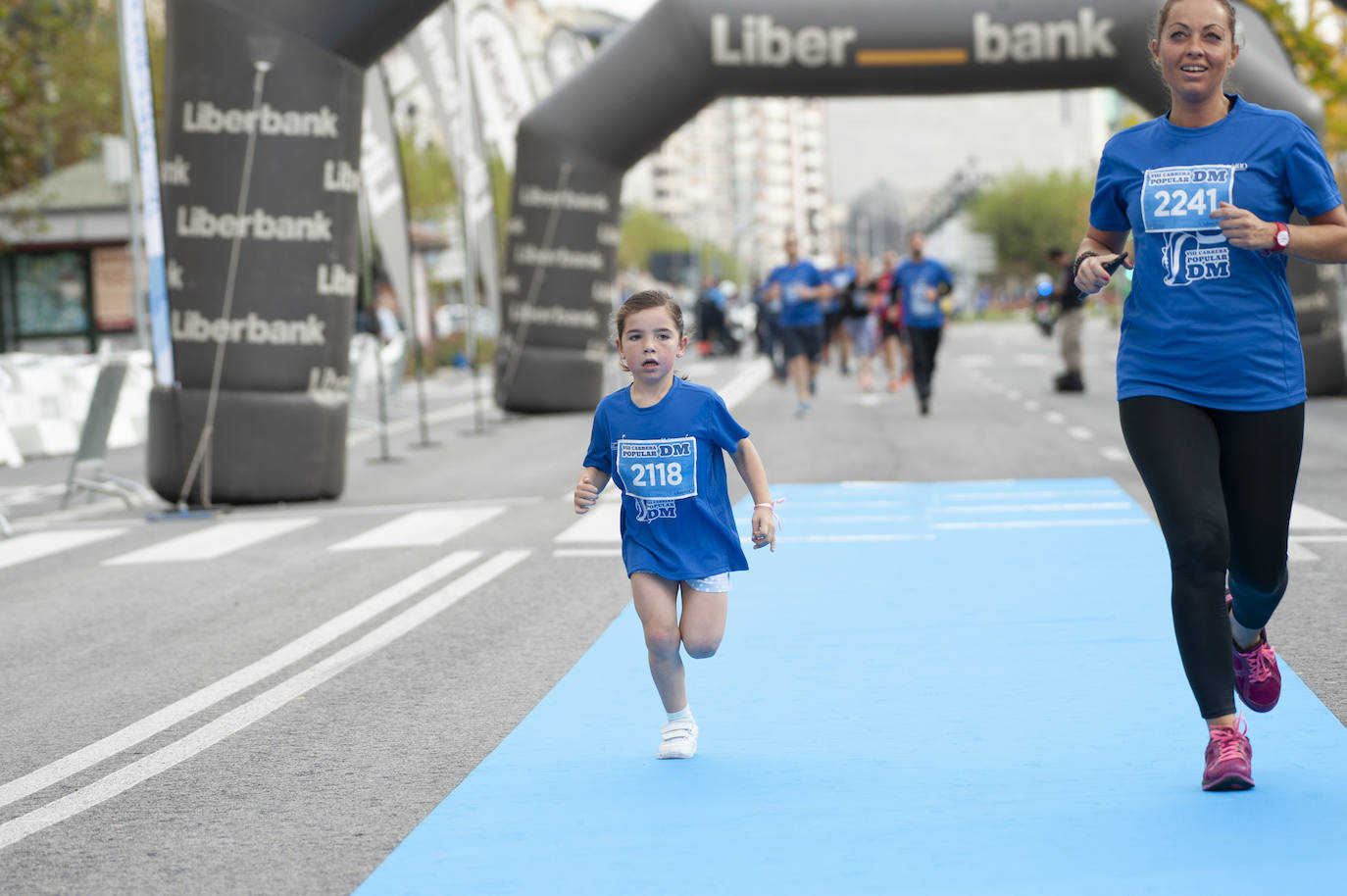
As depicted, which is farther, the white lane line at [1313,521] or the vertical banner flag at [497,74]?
the vertical banner flag at [497,74]

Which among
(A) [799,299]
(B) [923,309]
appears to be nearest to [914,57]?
(B) [923,309]

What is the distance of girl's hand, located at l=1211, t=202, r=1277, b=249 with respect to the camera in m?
4.61

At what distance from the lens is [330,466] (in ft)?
46.4

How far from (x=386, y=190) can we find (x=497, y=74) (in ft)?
23.0

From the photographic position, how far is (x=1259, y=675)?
201 inches

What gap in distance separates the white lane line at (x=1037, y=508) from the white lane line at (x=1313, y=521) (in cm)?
108

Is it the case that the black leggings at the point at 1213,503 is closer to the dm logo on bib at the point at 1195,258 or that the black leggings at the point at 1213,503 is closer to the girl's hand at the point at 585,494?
the dm logo on bib at the point at 1195,258

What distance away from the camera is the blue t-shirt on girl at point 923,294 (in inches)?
813

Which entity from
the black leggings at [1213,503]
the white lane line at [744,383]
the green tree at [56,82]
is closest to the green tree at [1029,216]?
the green tree at [56,82]

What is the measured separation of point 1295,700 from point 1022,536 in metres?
4.67

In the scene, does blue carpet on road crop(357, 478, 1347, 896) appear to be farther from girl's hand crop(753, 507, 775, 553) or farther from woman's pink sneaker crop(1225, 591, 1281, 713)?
girl's hand crop(753, 507, 775, 553)

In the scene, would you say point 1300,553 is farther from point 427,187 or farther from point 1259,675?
point 427,187

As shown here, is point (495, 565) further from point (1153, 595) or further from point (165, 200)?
point (165, 200)

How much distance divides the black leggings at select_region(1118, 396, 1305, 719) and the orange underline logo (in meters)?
15.0
